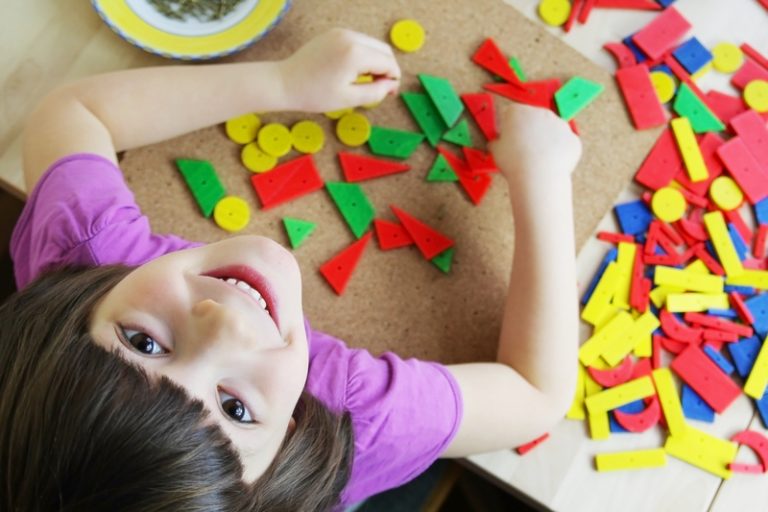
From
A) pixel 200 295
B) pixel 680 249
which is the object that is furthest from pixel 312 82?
pixel 680 249

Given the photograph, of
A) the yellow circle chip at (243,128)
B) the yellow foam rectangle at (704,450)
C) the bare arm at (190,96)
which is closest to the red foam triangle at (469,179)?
the bare arm at (190,96)

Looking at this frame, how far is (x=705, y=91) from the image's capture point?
875 millimetres

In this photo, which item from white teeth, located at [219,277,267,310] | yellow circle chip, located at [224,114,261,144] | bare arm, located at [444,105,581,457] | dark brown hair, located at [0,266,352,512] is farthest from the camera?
yellow circle chip, located at [224,114,261,144]

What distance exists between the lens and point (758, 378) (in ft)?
2.56

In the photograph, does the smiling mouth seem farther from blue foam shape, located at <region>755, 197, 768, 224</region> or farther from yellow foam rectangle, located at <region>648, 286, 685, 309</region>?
blue foam shape, located at <region>755, 197, 768, 224</region>

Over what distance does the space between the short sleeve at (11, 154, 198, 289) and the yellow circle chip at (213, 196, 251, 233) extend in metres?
0.07

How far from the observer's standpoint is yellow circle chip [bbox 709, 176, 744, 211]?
2.72 ft

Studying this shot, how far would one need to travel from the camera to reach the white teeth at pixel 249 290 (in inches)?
24.6

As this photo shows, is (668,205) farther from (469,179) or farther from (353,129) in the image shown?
(353,129)

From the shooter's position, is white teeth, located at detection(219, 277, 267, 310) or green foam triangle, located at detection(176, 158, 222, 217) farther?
green foam triangle, located at detection(176, 158, 222, 217)

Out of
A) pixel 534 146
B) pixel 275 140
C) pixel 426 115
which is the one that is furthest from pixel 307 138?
pixel 534 146

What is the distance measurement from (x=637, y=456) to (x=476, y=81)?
1.45ft

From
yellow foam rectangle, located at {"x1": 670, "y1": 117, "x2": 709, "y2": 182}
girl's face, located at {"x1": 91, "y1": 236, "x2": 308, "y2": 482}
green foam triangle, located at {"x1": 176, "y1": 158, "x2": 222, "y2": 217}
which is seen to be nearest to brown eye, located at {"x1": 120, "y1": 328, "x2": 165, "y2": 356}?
girl's face, located at {"x1": 91, "y1": 236, "x2": 308, "y2": 482}

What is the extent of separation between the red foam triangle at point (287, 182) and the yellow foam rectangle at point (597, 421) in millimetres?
360
